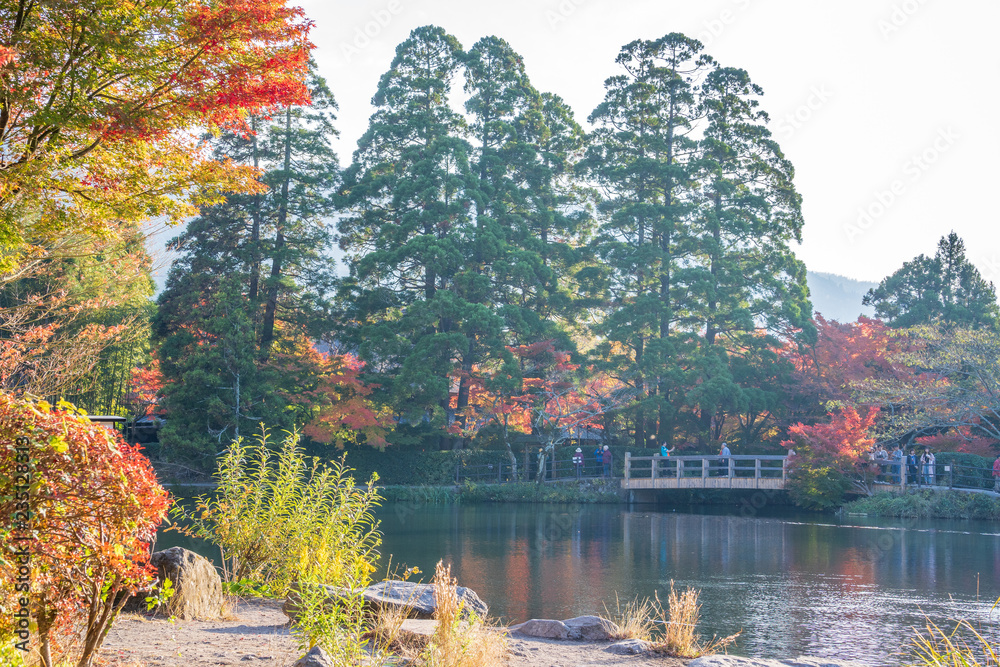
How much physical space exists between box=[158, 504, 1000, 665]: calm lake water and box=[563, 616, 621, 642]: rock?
3.98ft

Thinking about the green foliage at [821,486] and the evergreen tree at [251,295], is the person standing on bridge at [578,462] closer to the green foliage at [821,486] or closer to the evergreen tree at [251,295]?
the green foliage at [821,486]

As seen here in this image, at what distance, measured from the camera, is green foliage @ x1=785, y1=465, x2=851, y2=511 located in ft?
72.6

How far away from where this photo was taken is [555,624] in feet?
25.4

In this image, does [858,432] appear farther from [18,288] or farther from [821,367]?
[18,288]

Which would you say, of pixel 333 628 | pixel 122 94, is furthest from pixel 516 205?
pixel 333 628

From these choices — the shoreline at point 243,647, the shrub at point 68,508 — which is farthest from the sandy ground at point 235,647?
the shrub at point 68,508

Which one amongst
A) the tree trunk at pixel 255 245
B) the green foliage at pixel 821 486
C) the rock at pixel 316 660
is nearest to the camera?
the rock at pixel 316 660

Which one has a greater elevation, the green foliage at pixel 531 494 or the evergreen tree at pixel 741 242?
the evergreen tree at pixel 741 242

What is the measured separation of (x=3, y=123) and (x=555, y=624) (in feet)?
22.3

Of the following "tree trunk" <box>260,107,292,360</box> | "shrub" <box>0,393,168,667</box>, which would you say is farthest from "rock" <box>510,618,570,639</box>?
"tree trunk" <box>260,107,292,360</box>

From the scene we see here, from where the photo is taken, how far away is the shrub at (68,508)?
3.59m

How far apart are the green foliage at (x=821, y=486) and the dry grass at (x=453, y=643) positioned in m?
18.2

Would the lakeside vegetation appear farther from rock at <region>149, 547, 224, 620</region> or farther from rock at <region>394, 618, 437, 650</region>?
rock at <region>394, 618, 437, 650</region>

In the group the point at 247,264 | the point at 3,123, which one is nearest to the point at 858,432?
A: the point at 247,264
